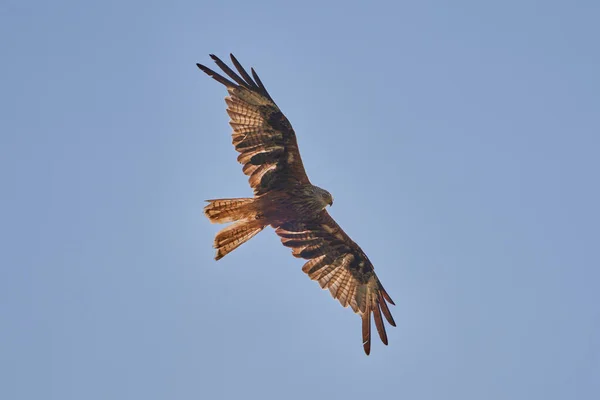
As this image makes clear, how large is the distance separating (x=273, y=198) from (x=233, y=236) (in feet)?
2.78

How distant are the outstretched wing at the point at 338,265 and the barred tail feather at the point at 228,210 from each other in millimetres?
984

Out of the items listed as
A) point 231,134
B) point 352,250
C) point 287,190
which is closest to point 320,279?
point 352,250

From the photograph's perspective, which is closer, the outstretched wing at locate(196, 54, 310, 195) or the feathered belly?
the outstretched wing at locate(196, 54, 310, 195)

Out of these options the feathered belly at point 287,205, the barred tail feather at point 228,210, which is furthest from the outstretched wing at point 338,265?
the barred tail feather at point 228,210

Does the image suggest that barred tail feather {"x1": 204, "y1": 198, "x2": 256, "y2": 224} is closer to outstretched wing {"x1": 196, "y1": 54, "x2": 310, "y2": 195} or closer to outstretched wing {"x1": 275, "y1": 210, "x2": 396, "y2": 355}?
outstretched wing {"x1": 196, "y1": 54, "x2": 310, "y2": 195}

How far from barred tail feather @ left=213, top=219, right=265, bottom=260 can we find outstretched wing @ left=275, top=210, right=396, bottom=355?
831 mm

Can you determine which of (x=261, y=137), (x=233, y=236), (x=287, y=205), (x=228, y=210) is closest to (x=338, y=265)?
(x=287, y=205)

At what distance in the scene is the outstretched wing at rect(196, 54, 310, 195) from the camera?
42.4 ft

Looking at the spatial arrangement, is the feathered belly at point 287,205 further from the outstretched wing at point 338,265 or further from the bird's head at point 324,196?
the outstretched wing at point 338,265

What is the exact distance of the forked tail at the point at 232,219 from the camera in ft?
42.7

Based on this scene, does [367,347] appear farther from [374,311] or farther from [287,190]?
[287,190]

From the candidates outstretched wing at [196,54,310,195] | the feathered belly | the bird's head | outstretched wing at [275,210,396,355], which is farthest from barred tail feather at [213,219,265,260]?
the bird's head

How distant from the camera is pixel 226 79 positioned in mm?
12828

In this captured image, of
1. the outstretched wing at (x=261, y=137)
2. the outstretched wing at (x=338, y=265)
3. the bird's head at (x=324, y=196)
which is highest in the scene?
the outstretched wing at (x=261, y=137)
